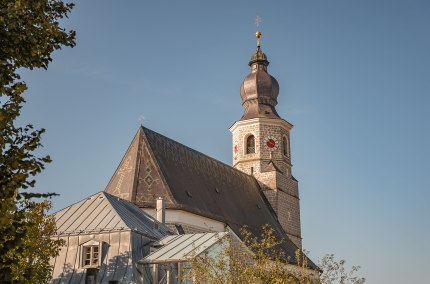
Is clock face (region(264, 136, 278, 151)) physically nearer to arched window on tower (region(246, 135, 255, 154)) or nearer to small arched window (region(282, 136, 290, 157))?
arched window on tower (region(246, 135, 255, 154))

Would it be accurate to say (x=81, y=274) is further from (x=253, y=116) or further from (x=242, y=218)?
(x=253, y=116)

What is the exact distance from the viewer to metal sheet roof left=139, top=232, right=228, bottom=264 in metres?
17.3

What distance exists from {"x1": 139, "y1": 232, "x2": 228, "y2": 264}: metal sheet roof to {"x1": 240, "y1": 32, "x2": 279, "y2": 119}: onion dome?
23.3m

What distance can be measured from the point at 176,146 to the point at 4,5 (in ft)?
84.5

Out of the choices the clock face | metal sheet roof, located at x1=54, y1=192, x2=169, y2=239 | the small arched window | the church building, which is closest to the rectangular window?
metal sheet roof, located at x1=54, y1=192, x2=169, y2=239

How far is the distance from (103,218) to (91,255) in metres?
1.60

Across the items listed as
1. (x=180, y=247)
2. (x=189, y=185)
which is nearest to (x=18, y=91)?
(x=180, y=247)

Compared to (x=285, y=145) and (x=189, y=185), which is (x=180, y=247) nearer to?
(x=189, y=185)

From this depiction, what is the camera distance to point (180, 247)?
1820 cm

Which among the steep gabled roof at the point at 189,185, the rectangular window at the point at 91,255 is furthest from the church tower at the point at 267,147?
the rectangular window at the point at 91,255

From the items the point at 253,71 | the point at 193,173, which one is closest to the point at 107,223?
the point at 193,173

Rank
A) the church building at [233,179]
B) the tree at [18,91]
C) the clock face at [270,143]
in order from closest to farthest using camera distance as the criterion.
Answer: the tree at [18,91], the church building at [233,179], the clock face at [270,143]

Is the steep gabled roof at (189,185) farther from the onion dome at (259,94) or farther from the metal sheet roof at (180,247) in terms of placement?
the metal sheet roof at (180,247)

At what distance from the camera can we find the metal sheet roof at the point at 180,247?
17266 mm
